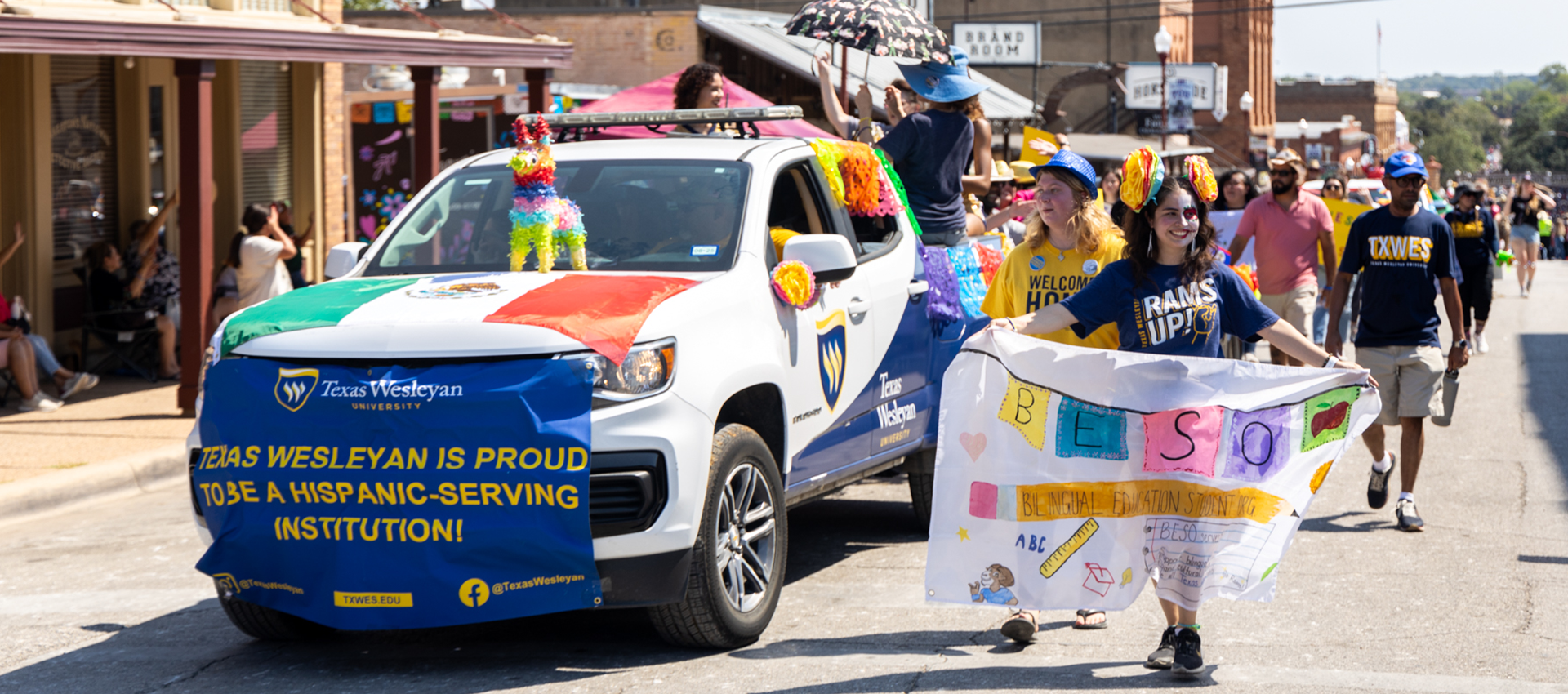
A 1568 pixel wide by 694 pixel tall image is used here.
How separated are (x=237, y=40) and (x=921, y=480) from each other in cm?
694

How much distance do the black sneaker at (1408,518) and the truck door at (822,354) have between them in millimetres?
3090

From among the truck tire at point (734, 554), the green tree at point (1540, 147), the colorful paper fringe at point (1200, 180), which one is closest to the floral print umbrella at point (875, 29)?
the colorful paper fringe at point (1200, 180)

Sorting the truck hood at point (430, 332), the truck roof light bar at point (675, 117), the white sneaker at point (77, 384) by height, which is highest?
the truck roof light bar at point (675, 117)

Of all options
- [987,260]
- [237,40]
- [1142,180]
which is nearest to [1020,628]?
[1142,180]

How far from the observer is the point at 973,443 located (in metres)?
5.73

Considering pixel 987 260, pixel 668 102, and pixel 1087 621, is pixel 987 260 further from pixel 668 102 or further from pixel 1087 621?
pixel 668 102

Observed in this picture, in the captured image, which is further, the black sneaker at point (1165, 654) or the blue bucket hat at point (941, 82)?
the blue bucket hat at point (941, 82)

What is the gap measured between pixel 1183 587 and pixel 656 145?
2.94 m

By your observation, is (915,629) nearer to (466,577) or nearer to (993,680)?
(993,680)

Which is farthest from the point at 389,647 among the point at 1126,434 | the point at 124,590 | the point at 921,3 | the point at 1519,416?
the point at 921,3

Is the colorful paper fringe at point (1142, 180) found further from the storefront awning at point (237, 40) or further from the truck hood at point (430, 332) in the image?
the storefront awning at point (237, 40)

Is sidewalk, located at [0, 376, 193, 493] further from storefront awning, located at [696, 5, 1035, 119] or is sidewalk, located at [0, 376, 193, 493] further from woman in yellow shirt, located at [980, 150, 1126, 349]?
storefront awning, located at [696, 5, 1035, 119]

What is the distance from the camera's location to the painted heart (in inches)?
225

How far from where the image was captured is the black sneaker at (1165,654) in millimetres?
5598
